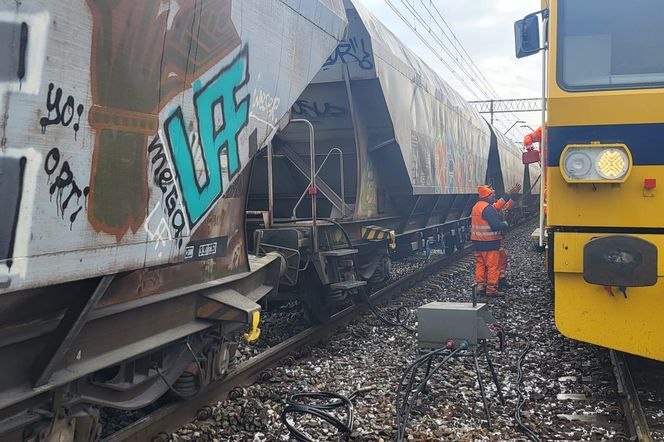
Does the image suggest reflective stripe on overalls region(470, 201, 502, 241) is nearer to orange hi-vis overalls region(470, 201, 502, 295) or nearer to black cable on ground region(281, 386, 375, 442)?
orange hi-vis overalls region(470, 201, 502, 295)

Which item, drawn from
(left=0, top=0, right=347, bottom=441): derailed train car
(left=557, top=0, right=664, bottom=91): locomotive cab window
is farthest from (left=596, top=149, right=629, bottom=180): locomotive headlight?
(left=0, top=0, right=347, bottom=441): derailed train car

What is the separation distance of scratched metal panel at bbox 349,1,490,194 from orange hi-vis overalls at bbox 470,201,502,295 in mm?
777

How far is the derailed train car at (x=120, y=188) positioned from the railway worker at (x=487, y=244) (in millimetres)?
5487

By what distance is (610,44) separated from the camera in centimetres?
425

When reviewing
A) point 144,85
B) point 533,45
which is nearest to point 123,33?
point 144,85

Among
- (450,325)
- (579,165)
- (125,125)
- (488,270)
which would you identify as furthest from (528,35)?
(488,270)

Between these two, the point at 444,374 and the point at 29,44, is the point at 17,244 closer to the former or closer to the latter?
the point at 29,44

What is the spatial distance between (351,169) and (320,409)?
3.97 metres

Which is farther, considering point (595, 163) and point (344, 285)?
point (344, 285)

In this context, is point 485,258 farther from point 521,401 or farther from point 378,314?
point 521,401

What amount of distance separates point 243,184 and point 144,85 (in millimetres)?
1600

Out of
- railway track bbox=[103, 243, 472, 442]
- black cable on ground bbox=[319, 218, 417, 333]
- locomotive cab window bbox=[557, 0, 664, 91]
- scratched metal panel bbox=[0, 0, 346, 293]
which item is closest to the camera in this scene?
scratched metal panel bbox=[0, 0, 346, 293]

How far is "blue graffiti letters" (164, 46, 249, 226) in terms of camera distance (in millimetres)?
2965

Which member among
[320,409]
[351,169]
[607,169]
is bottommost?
[320,409]
